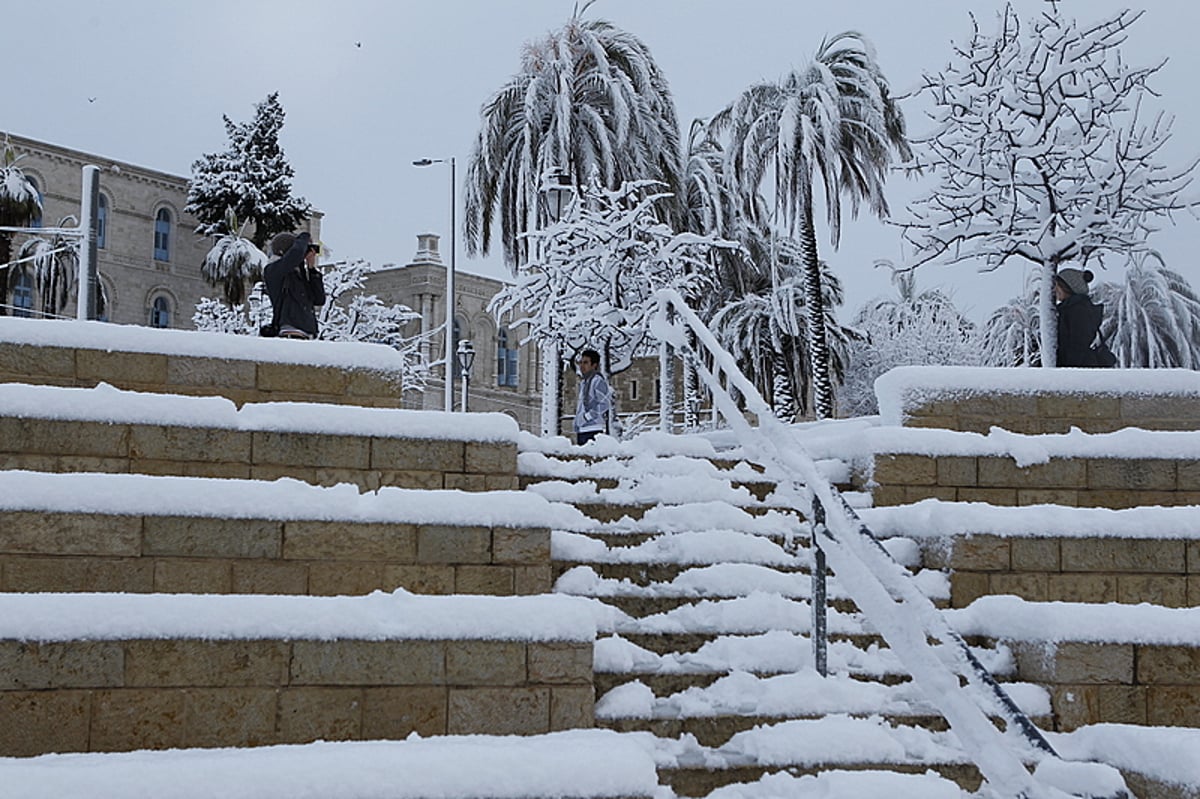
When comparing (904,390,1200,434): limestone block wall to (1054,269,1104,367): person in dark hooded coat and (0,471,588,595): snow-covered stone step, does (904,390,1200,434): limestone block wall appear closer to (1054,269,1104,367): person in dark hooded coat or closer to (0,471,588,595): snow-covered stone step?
(1054,269,1104,367): person in dark hooded coat

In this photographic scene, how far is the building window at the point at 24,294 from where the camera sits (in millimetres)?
37719

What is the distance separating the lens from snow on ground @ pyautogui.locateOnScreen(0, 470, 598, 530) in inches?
212

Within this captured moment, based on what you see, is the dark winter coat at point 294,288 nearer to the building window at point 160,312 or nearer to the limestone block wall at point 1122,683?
the limestone block wall at point 1122,683

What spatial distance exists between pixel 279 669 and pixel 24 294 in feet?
127

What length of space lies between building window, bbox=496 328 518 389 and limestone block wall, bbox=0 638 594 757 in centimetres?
4666

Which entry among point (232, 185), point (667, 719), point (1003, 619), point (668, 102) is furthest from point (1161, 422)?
point (232, 185)

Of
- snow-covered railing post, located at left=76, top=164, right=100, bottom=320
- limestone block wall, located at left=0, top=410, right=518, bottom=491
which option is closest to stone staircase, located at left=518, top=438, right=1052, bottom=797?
limestone block wall, located at left=0, top=410, right=518, bottom=491

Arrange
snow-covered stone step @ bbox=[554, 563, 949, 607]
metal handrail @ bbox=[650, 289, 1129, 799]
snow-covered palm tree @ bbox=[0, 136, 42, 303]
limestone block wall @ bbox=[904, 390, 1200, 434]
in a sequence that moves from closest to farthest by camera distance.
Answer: metal handrail @ bbox=[650, 289, 1129, 799] < snow-covered stone step @ bbox=[554, 563, 949, 607] < limestone block wall @ bbox=[904, 390, 1200, 434] < snow-covered palm tree @ bbox=[0, 136, 42, 303]

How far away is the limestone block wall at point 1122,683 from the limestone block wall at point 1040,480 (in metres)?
2.16

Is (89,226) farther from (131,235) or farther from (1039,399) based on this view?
A: (131,235)

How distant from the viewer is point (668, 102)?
2539cm

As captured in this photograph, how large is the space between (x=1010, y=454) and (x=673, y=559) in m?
2.59

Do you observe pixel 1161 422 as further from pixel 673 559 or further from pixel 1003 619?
pixel 673 559

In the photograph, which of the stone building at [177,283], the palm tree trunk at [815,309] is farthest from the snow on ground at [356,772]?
the stone building at [177,283]
